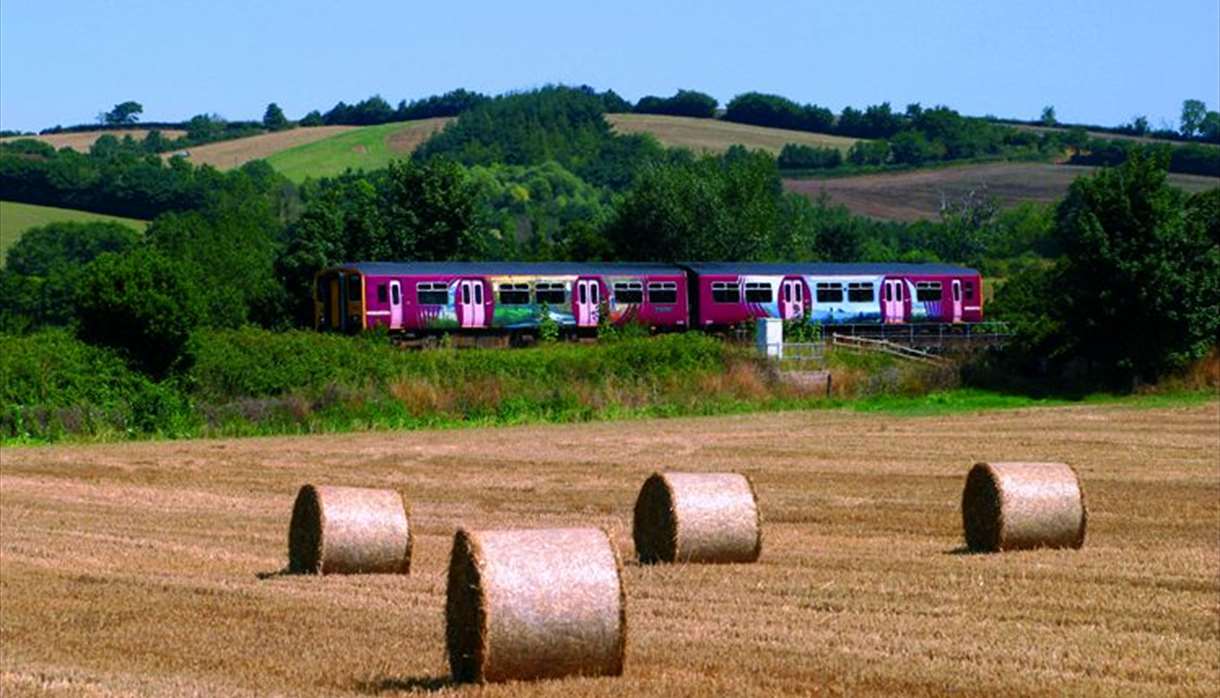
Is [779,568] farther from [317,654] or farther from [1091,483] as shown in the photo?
[1091,483]

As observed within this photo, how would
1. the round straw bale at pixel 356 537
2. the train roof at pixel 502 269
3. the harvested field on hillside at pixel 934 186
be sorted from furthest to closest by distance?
the harvested field on hillside at pixel 934 186 < the train roof at pixel 502 269 < the round straw bale at pixel 356 537

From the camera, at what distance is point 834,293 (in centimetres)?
6369

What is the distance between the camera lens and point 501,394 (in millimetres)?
46750

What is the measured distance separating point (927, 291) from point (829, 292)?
406 cm

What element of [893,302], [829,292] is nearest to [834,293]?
[829,292]

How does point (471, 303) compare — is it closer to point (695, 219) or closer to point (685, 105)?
point (695, 219)

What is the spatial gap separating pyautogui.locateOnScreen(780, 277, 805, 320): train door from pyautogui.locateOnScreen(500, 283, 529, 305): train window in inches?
338

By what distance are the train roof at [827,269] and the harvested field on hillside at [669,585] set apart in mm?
29388

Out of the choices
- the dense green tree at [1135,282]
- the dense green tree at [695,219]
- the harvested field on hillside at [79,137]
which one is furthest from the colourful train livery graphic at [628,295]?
the harvested field on hillside at [79,137]

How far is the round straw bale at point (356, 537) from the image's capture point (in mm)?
17922

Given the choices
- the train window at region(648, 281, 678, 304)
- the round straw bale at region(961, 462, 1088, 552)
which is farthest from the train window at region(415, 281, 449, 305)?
the round straw bale at region(961, 462, 1088, 552)

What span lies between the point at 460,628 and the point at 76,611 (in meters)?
5.04

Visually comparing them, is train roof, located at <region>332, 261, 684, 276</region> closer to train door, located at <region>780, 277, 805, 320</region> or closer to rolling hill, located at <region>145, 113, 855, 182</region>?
train door, located at <region>780, 277, 805, 320</region>

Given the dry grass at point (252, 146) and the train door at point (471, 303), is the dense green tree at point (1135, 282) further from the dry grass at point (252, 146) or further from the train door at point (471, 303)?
the dry grass at point (252, 146)
